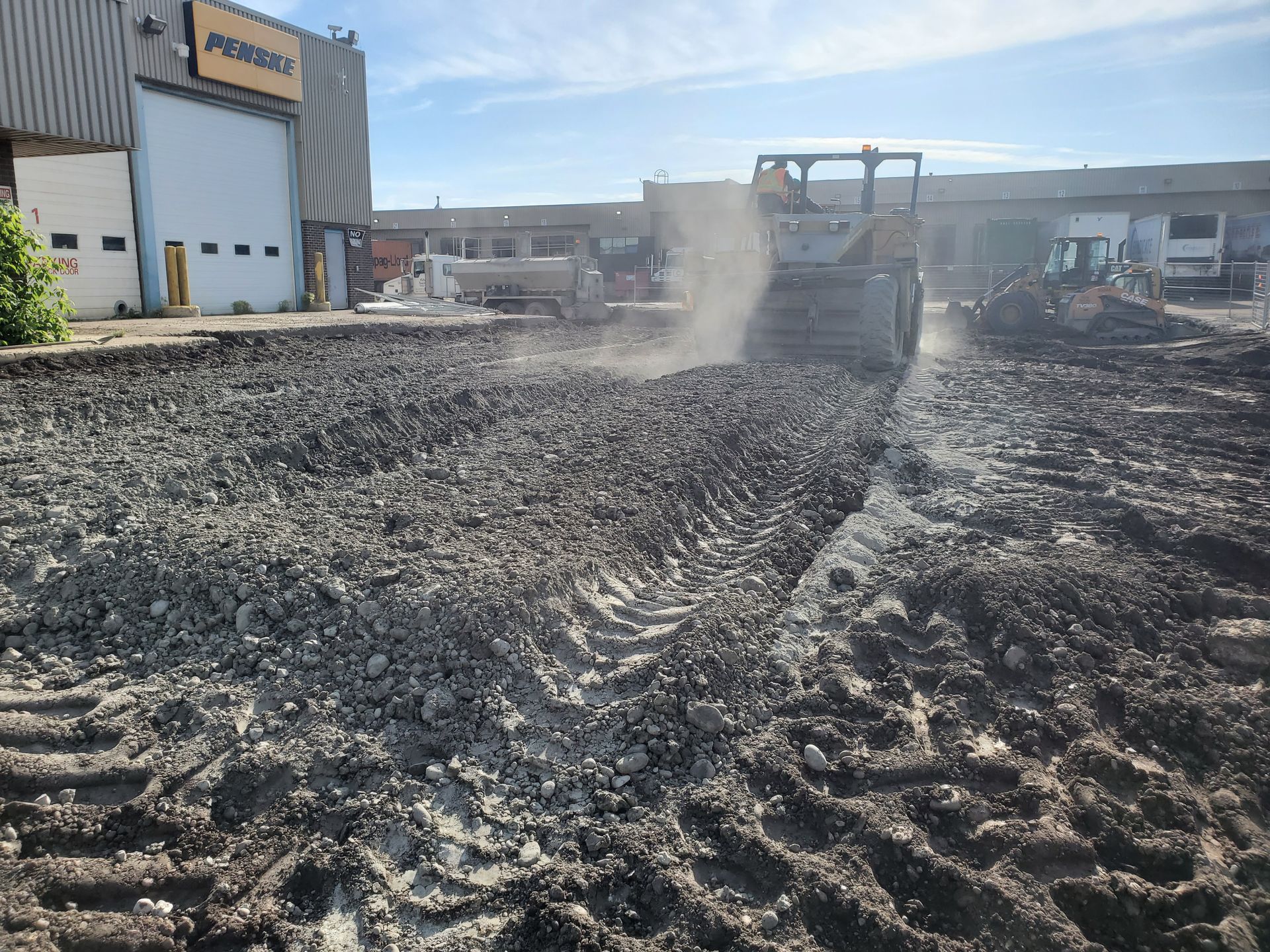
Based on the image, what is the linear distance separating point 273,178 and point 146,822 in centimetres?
2229

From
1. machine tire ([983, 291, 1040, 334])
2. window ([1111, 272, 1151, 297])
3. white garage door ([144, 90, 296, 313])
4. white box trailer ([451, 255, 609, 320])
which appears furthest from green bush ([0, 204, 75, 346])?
window ([1111, 272, 1151, 297])

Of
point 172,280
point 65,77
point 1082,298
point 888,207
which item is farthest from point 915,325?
point 888,207

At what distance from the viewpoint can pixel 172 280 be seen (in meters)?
18.1

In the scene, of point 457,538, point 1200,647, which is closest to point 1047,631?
point 1200,647

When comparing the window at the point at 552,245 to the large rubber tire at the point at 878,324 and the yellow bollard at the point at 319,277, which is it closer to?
the yellow bollard at the point at 319,277

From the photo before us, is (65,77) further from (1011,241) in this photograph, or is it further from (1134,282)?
(1011,241)

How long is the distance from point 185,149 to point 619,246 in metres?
34.3

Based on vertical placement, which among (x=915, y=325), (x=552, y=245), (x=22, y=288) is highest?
(x=552, y=245)

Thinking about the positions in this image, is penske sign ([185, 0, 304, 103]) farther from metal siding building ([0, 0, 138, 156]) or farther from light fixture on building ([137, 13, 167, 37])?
metal siding building ([0, 0, 138, 156])

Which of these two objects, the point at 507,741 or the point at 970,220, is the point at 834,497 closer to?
the point at 507,741

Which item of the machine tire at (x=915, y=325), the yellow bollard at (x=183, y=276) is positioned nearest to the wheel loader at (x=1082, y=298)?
the machine tire at (x=915, y=325)

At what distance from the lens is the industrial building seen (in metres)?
43.7

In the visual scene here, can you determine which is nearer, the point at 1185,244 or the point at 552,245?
the point at 1185,244

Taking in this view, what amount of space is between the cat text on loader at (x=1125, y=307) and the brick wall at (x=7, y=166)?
→ 859 inches
